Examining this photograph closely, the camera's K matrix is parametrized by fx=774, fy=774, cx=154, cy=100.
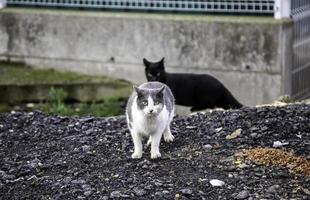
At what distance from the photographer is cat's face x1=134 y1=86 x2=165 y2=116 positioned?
584cm

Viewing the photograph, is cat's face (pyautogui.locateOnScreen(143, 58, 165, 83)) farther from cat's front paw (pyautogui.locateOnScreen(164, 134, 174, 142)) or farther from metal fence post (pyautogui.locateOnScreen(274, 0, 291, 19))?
cat's front paw (pyautogui.locateOnScreen(164, 134, 174, 142))

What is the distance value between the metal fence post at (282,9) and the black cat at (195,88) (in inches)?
47.3

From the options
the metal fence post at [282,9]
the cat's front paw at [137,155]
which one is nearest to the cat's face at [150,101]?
the cat's front paw at [137,155]

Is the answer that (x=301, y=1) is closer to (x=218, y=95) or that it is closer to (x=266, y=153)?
(x=218, y=95)

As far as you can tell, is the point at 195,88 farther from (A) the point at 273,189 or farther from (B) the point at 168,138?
(A) the point at 273,189

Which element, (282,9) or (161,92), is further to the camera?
(282,9)

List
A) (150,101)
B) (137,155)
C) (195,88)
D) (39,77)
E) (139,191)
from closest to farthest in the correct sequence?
(139,191) < (150,101) < (137,155) < (195,88) < (39,77)

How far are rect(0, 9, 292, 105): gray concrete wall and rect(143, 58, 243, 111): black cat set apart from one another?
603 mm

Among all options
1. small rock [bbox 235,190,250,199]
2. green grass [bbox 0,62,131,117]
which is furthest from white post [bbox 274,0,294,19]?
small rock [bbox 235,190,250,199]

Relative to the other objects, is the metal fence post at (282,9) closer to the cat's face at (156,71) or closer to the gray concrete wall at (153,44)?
the gray concrete wall at (153,44)

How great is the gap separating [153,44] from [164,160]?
15.9 ft

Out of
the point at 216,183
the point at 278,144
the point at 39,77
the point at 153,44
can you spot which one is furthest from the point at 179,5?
the point at 216,183

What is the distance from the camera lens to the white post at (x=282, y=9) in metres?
9.95

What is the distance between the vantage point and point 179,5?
1070cm
